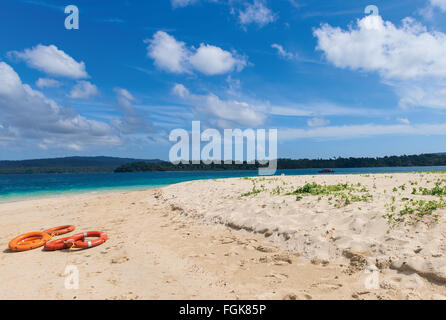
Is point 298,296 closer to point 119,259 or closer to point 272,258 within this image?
point 272,258

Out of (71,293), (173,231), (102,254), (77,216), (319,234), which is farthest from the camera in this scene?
(77,216)

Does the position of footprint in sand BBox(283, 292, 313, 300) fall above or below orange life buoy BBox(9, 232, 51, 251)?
above

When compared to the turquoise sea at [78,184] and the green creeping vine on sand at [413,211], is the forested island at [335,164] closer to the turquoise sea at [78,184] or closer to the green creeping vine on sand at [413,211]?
the turquoise sea at [78,184]

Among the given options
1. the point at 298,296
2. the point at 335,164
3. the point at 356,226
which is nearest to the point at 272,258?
the point at 298,296

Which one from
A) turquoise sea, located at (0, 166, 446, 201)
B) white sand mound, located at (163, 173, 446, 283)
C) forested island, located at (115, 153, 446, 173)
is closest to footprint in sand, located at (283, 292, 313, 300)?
white sand mound, located at (163, 173, 446, 283)

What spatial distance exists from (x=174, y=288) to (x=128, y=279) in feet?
4.02

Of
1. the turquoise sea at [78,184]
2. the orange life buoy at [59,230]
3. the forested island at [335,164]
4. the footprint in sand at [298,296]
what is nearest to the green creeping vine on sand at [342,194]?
the footprint in sand at [298,296]

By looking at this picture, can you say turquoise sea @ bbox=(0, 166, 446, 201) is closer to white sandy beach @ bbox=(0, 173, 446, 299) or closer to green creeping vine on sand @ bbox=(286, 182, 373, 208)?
white sandy beach @ bbox=(0, 173, 446, 299)

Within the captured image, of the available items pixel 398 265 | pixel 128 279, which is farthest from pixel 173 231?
pixel 398 265

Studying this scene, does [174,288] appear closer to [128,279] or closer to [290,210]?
[128,279]

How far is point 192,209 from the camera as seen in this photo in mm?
12273

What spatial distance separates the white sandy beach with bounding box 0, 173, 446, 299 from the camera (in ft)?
15.4

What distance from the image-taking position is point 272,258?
6.21 meters

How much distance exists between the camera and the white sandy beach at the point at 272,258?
468 centimetres
